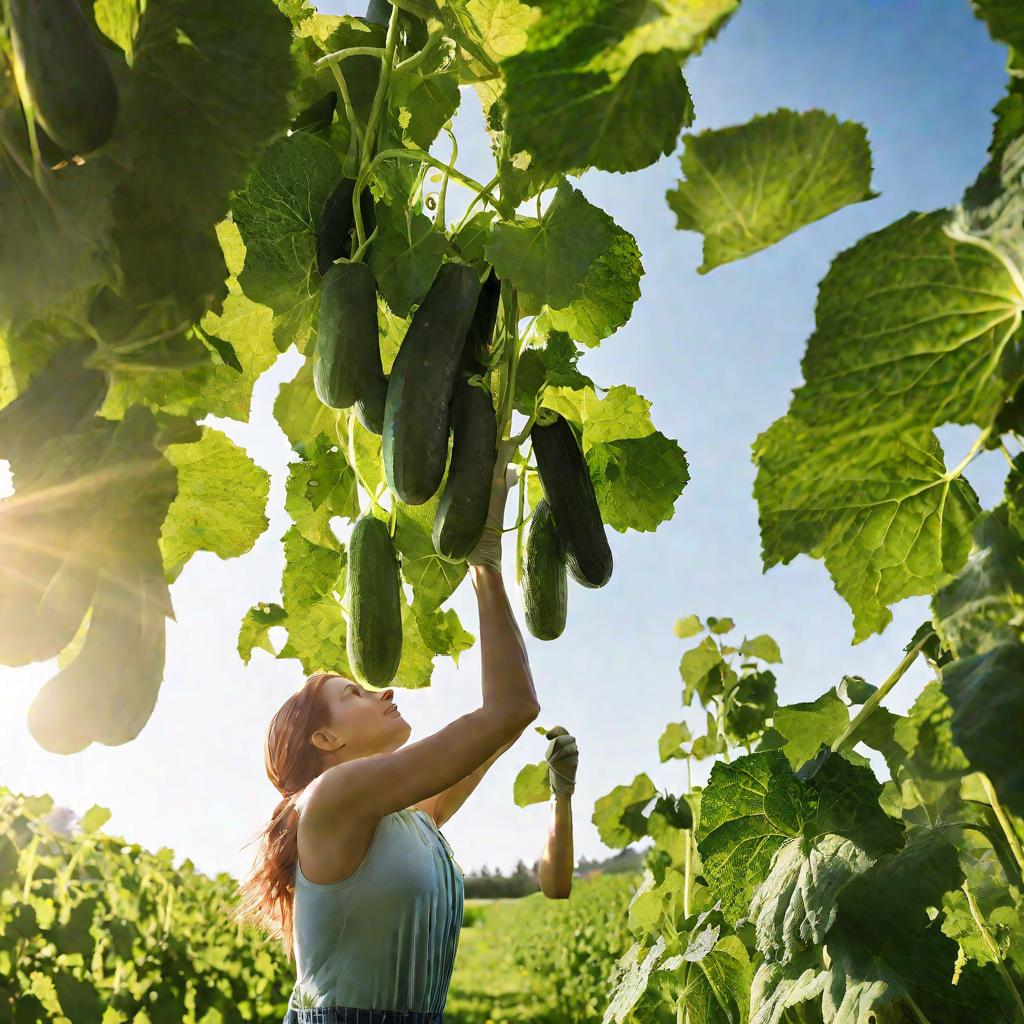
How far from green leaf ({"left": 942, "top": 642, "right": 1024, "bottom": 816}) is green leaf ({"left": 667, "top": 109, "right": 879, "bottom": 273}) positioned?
34 cm

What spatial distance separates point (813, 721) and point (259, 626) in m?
1.06

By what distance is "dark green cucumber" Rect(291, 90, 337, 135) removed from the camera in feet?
4.59

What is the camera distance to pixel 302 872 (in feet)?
8.39

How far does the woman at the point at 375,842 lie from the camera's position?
2057mm

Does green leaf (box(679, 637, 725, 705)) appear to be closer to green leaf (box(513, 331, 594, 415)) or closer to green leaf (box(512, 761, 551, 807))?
green leaf (box(512, 761, 551, 807))

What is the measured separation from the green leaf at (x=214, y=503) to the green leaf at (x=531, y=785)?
1.93 m

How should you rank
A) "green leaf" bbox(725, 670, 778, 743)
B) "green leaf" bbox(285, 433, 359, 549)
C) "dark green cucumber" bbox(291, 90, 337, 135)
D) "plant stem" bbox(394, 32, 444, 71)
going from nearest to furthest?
1. "plant stem" bbox(394, 32, 444, 71)
2. "dark green cucumber" bbox(291, 90, 337, 135)
3. "green leaf" bbox(285, 433, 359, 549)
4. "green leaf" bbox(725, 670, 778, 743)

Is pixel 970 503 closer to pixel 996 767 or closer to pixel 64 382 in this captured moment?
pixel 996 767

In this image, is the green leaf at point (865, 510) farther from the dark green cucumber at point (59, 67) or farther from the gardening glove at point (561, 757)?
the gardening glove at point (561, 757)

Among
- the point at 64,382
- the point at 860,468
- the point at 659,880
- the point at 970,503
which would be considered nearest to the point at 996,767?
the point at 860,468

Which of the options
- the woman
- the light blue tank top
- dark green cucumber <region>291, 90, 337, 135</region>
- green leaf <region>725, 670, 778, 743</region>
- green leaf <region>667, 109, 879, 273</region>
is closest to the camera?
green leaf <region>667, 109, 879, 273</region>

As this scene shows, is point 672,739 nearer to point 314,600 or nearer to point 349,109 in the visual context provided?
point 314,600

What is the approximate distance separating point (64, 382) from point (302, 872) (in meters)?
2.04

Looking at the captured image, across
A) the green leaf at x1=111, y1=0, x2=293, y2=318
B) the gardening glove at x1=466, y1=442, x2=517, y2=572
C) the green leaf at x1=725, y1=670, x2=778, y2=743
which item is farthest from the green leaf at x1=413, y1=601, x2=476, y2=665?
the green leaf at x1=725, y1=670, x2=778, y2=743
